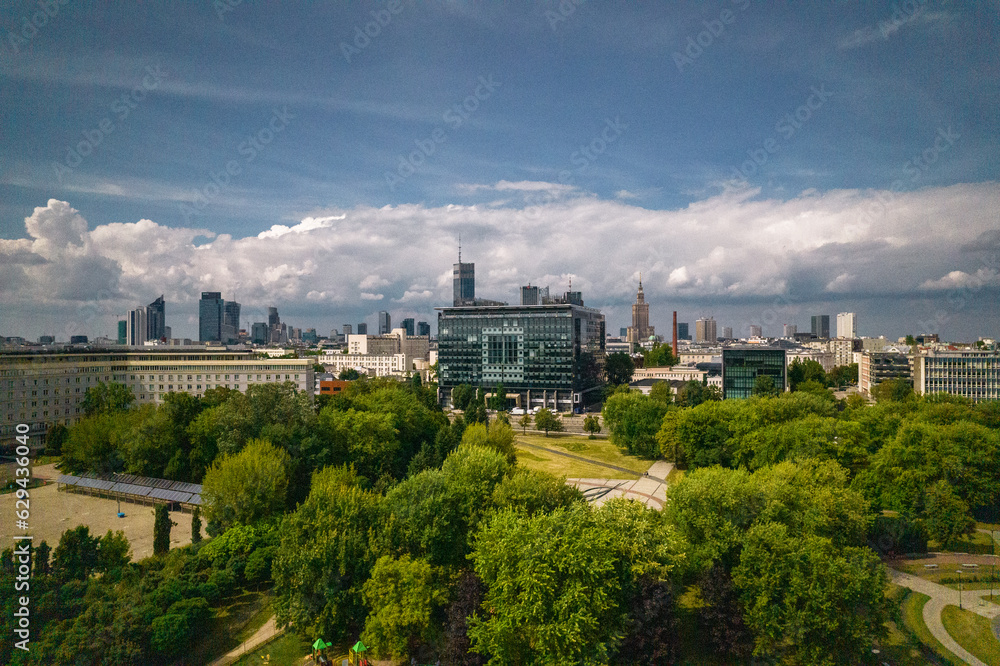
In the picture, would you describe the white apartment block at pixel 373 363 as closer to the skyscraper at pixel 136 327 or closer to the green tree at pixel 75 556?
the skyscraper at pixel 136 327

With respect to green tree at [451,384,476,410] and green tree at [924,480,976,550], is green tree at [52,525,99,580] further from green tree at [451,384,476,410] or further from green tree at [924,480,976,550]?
green tree at [451,384,476,410]

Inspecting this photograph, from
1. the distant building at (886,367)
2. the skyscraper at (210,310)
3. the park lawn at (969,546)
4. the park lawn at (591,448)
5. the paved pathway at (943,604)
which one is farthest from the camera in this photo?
the skyscraper at (210,310)

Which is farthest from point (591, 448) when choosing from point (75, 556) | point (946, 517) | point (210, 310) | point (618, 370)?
point (210, 310)

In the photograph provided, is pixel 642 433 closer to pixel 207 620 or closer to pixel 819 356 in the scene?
pixel 207 620

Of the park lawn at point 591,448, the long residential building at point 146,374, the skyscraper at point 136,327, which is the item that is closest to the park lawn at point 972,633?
the park lawn at point 591,448

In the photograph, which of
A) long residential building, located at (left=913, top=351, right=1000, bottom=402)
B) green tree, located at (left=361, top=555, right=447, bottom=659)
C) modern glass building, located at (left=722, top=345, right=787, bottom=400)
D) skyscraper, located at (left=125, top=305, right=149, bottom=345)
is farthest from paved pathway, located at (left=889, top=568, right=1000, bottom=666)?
skyscraper, located at (left=125, top=305, right=149, bottom=345)

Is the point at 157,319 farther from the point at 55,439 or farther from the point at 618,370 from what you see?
the point at 618,370
